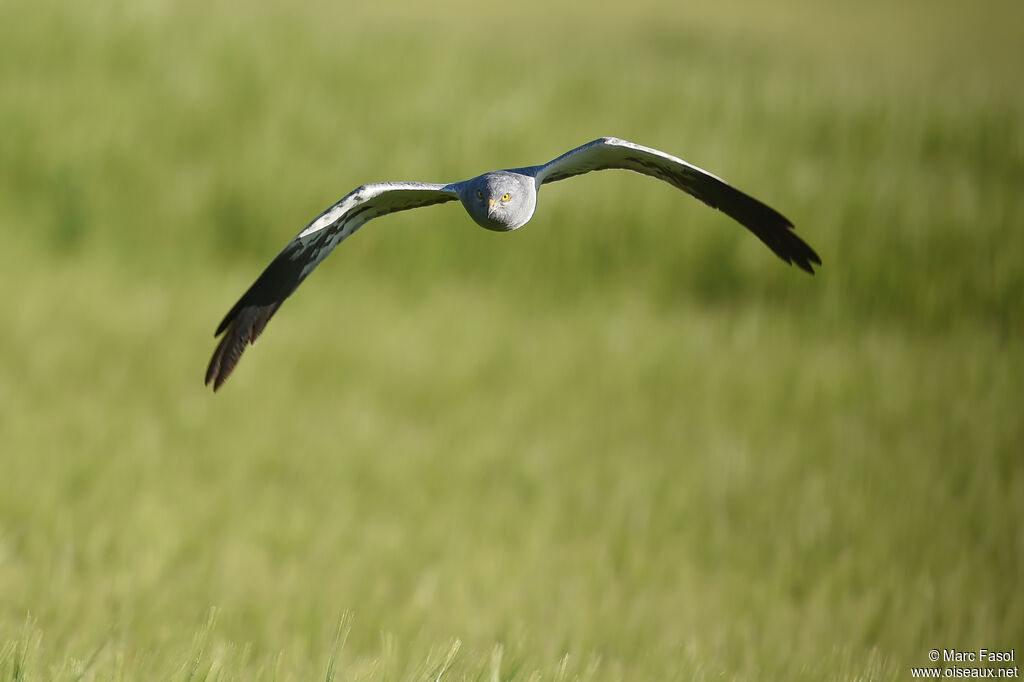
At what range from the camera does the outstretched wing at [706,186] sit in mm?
2539

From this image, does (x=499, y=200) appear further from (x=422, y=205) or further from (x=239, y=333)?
(x=239, y=333)

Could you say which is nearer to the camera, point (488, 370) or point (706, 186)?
point (706, 186)

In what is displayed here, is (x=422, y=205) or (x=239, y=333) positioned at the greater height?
(x=422, y=205)

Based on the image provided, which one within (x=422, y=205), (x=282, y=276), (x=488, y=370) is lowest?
(x=488, y=370)

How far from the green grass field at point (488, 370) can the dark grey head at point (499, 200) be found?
93cm

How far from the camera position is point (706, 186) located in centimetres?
277

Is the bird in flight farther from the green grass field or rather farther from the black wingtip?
the green grass field

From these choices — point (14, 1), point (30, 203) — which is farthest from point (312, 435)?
point (14, 1)

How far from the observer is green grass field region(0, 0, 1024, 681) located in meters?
3.46

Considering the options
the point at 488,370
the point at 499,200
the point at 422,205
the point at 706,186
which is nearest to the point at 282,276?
the point at 422,205

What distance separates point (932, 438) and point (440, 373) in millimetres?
2425

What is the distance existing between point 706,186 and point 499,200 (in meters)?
0.78

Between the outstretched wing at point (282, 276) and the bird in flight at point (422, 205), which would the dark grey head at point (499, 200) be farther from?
the outstretched wing at point (282, 276)

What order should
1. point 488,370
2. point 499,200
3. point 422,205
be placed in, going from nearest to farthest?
point 499,200, point 422,205, point 488,370
